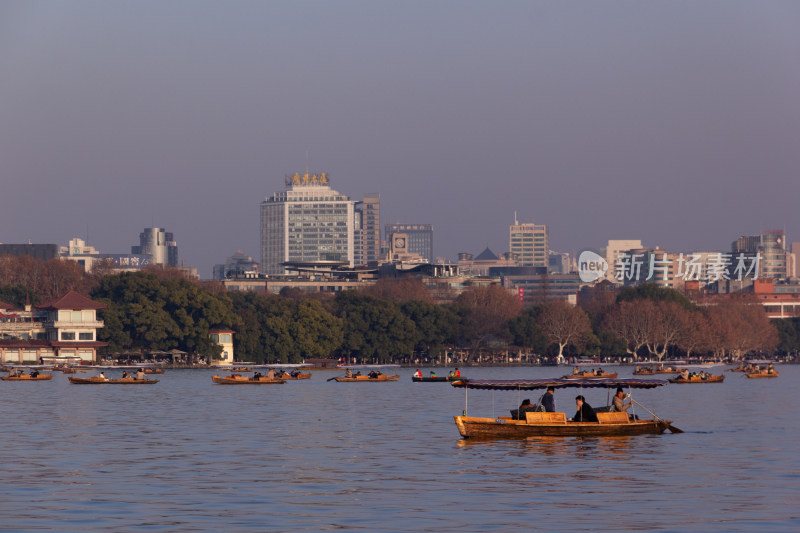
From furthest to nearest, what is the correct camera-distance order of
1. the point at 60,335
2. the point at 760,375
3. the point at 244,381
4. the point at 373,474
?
1. the point at 60,335
2. the point at 760,375
3. the point at 244,381
4. the point at 373,474

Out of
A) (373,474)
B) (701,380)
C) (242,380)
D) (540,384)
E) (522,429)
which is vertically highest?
(540,384)

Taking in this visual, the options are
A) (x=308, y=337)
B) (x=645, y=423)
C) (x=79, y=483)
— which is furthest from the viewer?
(x=308, y=337)

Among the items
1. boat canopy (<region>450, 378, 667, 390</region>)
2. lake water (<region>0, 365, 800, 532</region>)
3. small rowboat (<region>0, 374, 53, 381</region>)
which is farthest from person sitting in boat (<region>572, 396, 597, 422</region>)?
small rowboat (<region>0, 374, 53, 381</region>)

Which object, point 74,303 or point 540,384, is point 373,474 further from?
point 74,303

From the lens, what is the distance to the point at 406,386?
130875 mm

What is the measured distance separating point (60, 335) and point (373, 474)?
140m

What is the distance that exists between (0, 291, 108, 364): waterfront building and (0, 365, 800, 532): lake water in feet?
310

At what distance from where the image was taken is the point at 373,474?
46688 millimetres

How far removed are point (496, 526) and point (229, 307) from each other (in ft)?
510

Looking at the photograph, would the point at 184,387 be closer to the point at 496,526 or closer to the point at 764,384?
the point at 764,384

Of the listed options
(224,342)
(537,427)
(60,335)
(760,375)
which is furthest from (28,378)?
(537,427)

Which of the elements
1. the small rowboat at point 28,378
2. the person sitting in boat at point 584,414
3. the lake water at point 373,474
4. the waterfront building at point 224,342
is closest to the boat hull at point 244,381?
the small rowboat at point 28,378

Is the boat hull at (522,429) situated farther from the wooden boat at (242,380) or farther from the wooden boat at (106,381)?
the wooden boat at (106,381)

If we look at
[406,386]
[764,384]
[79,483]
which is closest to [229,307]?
[406,386]
